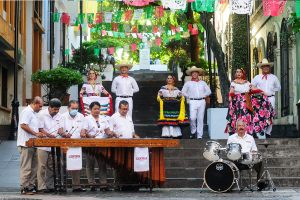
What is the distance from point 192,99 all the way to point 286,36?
569 centimetres

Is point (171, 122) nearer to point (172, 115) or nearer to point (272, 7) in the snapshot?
point (172, 115)

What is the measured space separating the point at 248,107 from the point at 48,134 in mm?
5331

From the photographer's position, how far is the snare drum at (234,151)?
9.38 m

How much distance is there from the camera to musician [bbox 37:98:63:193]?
9555 millimetres

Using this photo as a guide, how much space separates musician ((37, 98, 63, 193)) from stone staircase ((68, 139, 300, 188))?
3.48 feet

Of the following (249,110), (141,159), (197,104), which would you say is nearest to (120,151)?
(141,159)

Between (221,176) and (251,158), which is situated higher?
(251,158)

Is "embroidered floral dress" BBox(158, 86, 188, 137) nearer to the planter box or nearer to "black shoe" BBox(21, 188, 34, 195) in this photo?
the planter box

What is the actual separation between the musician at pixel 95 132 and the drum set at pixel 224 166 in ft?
6.21

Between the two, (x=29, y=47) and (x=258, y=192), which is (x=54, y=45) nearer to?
(x=29, y=47)

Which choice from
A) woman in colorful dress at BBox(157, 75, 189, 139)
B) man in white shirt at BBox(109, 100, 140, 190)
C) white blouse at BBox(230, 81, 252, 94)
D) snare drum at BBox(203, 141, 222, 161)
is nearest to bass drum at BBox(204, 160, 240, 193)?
snare drum at BBox(203, 141, 222, 161)

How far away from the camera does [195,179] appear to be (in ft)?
35.0

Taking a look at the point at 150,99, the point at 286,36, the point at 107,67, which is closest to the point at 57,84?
the point at 150,99

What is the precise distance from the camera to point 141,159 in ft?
30.1
